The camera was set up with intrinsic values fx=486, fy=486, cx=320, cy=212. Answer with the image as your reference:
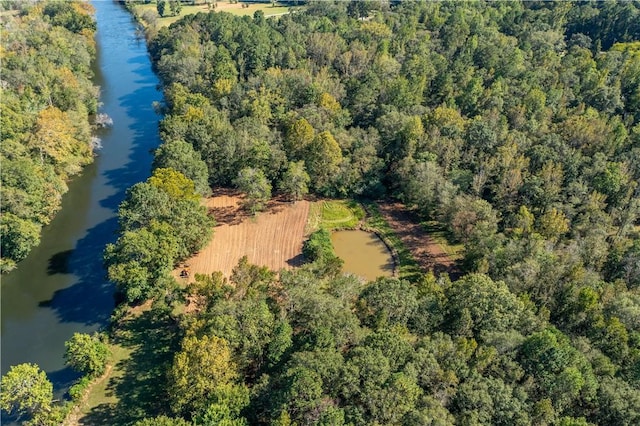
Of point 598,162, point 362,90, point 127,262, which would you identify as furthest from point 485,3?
point 127,262

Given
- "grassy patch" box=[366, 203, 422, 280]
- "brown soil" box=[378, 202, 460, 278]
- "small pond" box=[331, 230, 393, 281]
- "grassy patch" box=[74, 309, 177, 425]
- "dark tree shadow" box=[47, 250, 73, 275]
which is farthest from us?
"brown soil" box=[378, 202, 460, 278]

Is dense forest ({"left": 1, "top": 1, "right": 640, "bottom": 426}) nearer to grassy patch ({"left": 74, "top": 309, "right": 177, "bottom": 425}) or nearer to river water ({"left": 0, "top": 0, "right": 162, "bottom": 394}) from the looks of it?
grassy patch ({"left": 74, "top": 309, "right": 177, "bottom": 425})

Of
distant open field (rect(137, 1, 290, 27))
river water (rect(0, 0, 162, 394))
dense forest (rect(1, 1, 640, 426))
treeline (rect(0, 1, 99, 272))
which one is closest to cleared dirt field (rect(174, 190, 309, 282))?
dense forest (rect(1, 1, 640, 426))

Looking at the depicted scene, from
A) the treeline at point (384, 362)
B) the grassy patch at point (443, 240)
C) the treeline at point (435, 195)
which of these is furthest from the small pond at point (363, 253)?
the treeline at point (384, 362)

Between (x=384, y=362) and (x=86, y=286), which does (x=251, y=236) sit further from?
(x=384, y=362)

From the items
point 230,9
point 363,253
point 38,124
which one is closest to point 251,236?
point 363,253

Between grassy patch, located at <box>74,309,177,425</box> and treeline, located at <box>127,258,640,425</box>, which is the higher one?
treeline, located at <box>127,258,640,425</box>
